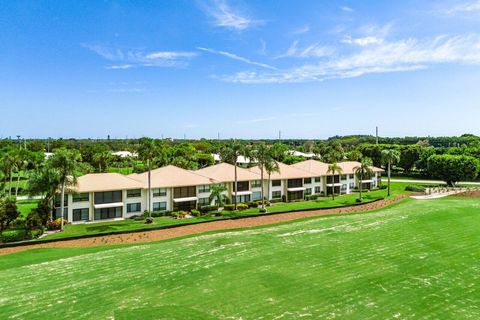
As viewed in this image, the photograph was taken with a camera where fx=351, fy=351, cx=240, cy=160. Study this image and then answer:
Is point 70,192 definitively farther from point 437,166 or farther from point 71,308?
point 437,166

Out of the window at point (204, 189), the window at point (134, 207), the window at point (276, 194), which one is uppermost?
the window at point (204, 189)

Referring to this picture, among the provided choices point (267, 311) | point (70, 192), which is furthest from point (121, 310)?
point (70, 192)

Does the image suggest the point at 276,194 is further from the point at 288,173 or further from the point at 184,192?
the point at 184,192

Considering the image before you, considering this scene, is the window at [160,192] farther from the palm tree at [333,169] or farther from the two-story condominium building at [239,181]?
the palm tree at [333,169]

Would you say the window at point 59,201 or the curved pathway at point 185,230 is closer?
the curved pathway at point 185,230

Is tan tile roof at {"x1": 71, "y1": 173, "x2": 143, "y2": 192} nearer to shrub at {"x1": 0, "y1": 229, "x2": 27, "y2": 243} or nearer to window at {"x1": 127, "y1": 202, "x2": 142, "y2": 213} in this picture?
window at {"x1": 127, "y1": 202, "x2": 142, "y2": 213}

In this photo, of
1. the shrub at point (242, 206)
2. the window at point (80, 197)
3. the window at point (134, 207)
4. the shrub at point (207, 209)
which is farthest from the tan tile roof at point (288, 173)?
the window at point (80, 197)

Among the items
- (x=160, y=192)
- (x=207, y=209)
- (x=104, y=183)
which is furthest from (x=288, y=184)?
(x=104, y=183)
